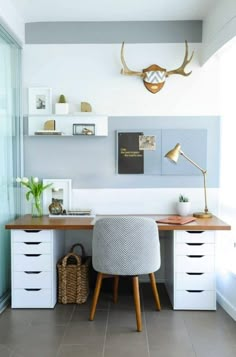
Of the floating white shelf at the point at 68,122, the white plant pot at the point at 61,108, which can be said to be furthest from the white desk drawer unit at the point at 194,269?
the white plant pot at the point at 61,108

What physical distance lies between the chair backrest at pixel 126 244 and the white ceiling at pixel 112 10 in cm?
185

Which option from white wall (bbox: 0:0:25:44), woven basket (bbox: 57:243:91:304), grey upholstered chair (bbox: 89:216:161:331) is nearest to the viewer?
grey upholstered chair (bbox: 89:216:161:331)

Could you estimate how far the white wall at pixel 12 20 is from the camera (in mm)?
2906

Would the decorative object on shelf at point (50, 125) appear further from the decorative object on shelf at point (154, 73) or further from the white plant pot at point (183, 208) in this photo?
the white plant pot at point (183, 208)

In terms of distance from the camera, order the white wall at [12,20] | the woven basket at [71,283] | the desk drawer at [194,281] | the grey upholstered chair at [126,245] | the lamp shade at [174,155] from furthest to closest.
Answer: the lamp shade at [174,155] < the woven basket at [71,283] < the desk drawer at [194,281] < the white wall at [12,20] < the grey upholstered chair at [126,245]

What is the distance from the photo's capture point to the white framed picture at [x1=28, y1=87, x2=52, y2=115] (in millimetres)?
3525

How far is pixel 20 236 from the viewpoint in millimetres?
3029

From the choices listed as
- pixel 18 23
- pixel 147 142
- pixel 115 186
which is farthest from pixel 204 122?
pixel 18 23

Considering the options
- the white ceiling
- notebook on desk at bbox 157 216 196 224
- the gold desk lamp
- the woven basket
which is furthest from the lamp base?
the white ceiling

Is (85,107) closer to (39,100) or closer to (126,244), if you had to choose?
(39,100)

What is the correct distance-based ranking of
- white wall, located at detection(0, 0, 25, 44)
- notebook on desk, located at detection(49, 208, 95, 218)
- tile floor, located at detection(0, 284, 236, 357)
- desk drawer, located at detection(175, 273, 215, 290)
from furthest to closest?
notebook on desk, located at detection(49, 208, 95, 218)
desk drawer, located at detection(175, 273, 215, 290)
white wall, located at detection(0, 0, 25, 44)
tile floor, located at detection(0, 284, 236, 357)

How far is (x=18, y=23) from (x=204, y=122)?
1.98m

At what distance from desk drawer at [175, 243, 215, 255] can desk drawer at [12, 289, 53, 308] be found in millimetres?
1145

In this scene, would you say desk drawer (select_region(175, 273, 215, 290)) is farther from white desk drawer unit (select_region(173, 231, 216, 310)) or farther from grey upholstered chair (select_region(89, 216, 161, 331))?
grey upholstered chair (select_region(89, 216, 161, 331))
